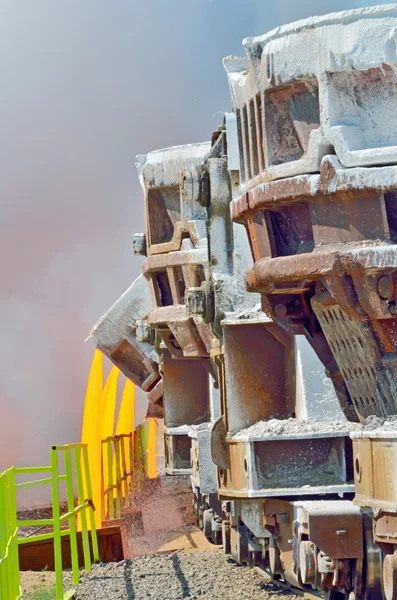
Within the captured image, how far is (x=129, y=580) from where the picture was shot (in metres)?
13.9

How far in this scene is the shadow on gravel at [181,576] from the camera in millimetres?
12777

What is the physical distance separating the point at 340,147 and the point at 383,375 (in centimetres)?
181

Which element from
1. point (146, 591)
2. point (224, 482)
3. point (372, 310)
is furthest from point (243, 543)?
point (372, 310)

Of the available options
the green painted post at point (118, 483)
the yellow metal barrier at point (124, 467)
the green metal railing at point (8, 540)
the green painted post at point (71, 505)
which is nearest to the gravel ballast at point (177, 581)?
the green painted post at point (71, 505)

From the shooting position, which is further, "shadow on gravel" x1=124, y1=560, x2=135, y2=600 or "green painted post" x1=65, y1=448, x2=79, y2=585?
"shadow on gravel" x1=124, y1=560, x2=135, y2=600

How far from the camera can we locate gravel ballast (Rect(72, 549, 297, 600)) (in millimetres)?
12578

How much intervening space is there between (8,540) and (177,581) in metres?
4.84

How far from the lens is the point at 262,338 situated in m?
11.9

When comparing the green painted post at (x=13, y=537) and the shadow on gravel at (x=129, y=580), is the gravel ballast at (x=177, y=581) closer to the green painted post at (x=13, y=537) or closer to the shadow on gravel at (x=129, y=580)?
the shadow on gravel at (x=129, y=580)

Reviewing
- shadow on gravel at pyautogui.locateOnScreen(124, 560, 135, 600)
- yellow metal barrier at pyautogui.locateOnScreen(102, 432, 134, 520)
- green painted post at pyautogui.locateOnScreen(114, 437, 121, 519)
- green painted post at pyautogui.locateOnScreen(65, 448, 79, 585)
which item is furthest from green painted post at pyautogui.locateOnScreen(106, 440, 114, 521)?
green painted post at pyautogui.locateOnScreen(65, 448, 79, 585)

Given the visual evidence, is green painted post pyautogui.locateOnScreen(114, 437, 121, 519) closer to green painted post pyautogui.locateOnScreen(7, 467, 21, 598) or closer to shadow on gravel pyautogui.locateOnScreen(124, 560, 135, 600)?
shadow on gravel pyautogui.locateOnScreen(124, 560, 135, 600)

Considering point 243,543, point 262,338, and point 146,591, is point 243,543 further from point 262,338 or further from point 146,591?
point 262,338

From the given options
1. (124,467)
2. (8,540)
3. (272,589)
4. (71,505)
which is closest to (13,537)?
(8,540)

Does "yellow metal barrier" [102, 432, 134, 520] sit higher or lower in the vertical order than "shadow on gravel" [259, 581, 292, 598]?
higher
